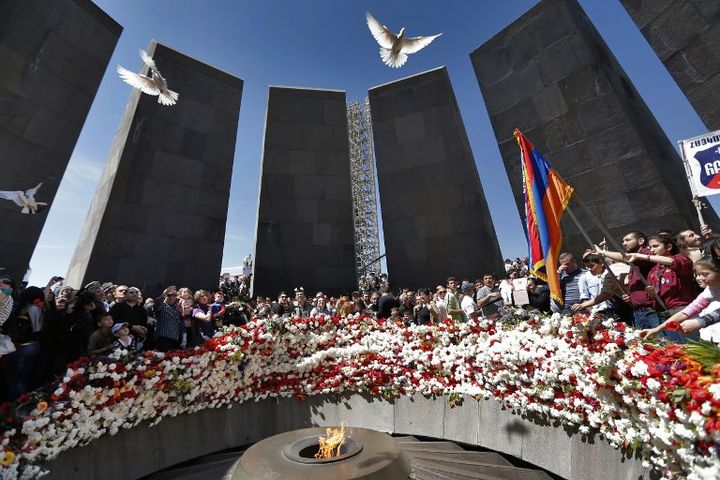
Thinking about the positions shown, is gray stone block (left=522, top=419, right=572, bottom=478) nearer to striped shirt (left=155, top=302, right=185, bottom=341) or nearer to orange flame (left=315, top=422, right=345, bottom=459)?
orange flame (left=315, top=422, right=345, bottom=459)

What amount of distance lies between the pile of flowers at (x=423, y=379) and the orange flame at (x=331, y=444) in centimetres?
208

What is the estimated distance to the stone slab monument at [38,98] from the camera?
1123 cm

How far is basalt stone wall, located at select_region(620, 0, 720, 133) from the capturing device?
9.74 meters

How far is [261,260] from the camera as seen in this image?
1455 centimetres

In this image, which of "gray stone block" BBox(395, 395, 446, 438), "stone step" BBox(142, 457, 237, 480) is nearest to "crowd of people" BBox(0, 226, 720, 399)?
"stone step" BBox(142, 457, 237, 480)

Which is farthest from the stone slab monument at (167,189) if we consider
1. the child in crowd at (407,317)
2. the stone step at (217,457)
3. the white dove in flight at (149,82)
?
the stone step at (217,457)

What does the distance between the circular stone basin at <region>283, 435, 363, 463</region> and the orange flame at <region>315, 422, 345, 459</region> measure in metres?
0.04

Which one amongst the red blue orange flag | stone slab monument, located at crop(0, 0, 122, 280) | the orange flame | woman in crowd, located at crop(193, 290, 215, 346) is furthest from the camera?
stone slab monument, located at crop(0, 0, 122, 280)

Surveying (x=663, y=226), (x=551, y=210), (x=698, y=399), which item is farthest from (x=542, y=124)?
(x=698, y=399)

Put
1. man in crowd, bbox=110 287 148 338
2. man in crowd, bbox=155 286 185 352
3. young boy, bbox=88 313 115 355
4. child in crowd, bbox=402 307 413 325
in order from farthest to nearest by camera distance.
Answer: child in crowd, bbox=402 307 413 325
man in crowd, bbox=155 286 185 352
man in crowd, bbox=110 287 148 338
young boy, bbox=88 313 115 355

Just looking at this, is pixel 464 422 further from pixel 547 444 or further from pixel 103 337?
pixel 103 337

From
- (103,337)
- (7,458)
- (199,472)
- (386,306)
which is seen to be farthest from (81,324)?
(386,306)

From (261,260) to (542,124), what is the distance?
10488mm

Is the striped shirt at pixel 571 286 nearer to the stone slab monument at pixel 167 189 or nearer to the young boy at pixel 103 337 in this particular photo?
the young boy at pixel 103 337
